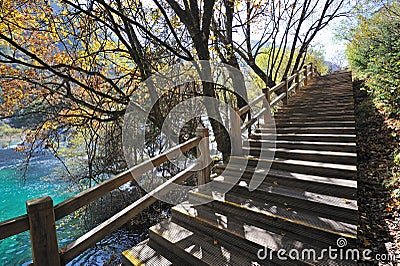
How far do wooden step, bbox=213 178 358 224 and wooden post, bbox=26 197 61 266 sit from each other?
223 cm

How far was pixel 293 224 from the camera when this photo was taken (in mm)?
2566

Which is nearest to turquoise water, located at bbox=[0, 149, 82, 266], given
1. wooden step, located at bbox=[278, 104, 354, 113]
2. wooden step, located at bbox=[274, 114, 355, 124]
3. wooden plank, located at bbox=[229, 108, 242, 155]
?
wooden plank, located at bbox=[229, 108, 242, 155]

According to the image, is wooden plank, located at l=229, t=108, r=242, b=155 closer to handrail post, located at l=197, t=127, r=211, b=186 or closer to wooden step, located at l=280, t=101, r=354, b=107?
handrail post, located at l=197, t=127, r=211, b=186

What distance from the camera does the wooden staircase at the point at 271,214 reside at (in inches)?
93.1

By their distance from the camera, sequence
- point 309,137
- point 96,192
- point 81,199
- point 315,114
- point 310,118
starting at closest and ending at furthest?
point 81,199
point 96,192
point 309,137
point 310,118
point 315,114

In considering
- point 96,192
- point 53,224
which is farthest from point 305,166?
point 53,224

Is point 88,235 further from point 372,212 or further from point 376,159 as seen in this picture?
point 376,159

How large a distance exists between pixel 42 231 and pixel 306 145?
4337mm

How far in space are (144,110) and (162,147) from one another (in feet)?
4.05

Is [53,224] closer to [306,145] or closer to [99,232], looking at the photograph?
[99,232]

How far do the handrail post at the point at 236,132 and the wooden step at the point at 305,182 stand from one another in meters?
0.61

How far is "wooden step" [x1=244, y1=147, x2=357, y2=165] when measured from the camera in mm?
3656

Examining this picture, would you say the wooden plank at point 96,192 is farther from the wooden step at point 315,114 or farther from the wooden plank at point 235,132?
the wooden step at point 315,114

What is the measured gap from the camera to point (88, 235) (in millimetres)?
2094
